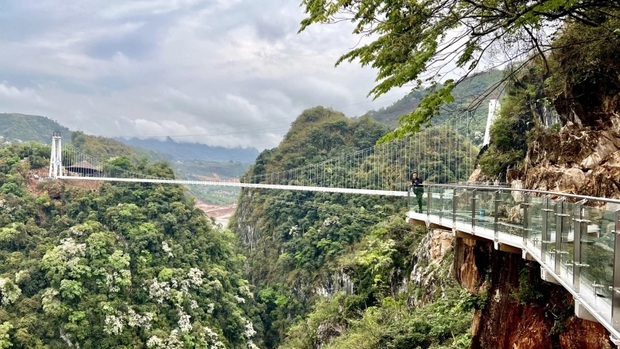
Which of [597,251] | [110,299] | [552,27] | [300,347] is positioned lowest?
[300,347]

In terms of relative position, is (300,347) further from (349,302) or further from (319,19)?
(319,19)

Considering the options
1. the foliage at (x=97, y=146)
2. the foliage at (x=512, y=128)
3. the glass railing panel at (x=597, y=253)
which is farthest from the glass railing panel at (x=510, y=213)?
the foliage at (x=97, y=146)

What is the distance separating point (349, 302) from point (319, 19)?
11.1 m

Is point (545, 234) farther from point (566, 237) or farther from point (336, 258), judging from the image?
point (336, 258)

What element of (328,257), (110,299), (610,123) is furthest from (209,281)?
(610,123)

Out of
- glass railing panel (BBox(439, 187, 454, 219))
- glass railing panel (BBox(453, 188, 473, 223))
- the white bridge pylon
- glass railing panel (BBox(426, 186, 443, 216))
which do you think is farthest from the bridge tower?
glass railing panel (BBox(453, 188, 473, 223))

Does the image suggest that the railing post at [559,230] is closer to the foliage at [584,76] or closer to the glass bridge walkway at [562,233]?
the glass bridge walkway at [562,233]

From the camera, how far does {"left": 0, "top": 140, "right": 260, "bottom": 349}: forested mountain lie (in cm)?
1334

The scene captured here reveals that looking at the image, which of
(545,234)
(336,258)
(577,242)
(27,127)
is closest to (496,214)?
(545,234)

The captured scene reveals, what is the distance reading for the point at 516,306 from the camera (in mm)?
3617

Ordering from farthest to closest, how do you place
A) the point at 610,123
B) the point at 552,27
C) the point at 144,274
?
the point at 144,274 → the point at 610,123 → the point at 552,27

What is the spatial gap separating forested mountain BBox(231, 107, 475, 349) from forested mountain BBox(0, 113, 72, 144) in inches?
1631

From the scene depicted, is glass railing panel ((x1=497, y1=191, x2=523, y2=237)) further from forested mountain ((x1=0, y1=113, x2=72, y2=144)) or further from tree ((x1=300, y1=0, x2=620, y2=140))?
forested mountain ((x1=0, y1=113, x2=72, y2=144))

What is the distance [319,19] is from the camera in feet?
10.2
